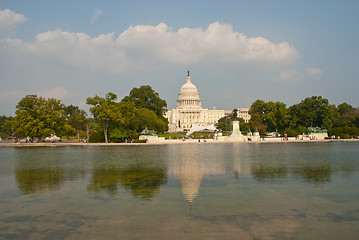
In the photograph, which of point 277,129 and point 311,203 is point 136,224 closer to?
point 311,203

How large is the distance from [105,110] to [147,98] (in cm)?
2487

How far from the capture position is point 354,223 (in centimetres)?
930

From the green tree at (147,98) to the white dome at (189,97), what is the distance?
83.0 meters

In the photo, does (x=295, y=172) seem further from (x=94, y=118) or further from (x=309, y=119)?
(x=309, y=119)

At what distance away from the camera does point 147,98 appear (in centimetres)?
8062

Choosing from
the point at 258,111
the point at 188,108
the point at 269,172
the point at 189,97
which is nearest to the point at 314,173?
the point at 269,172

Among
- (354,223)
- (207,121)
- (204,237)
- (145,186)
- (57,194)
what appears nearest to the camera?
(204,237)

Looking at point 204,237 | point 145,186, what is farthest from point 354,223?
point 145,186

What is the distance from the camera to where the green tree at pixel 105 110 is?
186ft

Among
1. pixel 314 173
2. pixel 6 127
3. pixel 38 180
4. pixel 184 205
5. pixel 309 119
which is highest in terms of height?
pixel 6 127

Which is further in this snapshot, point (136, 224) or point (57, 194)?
point (57, 194)

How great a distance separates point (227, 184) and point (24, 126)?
A: 159ft

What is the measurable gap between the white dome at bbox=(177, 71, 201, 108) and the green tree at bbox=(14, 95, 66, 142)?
10940cm

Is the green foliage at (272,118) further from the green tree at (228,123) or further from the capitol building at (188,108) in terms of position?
the capitol building at (188,108)
